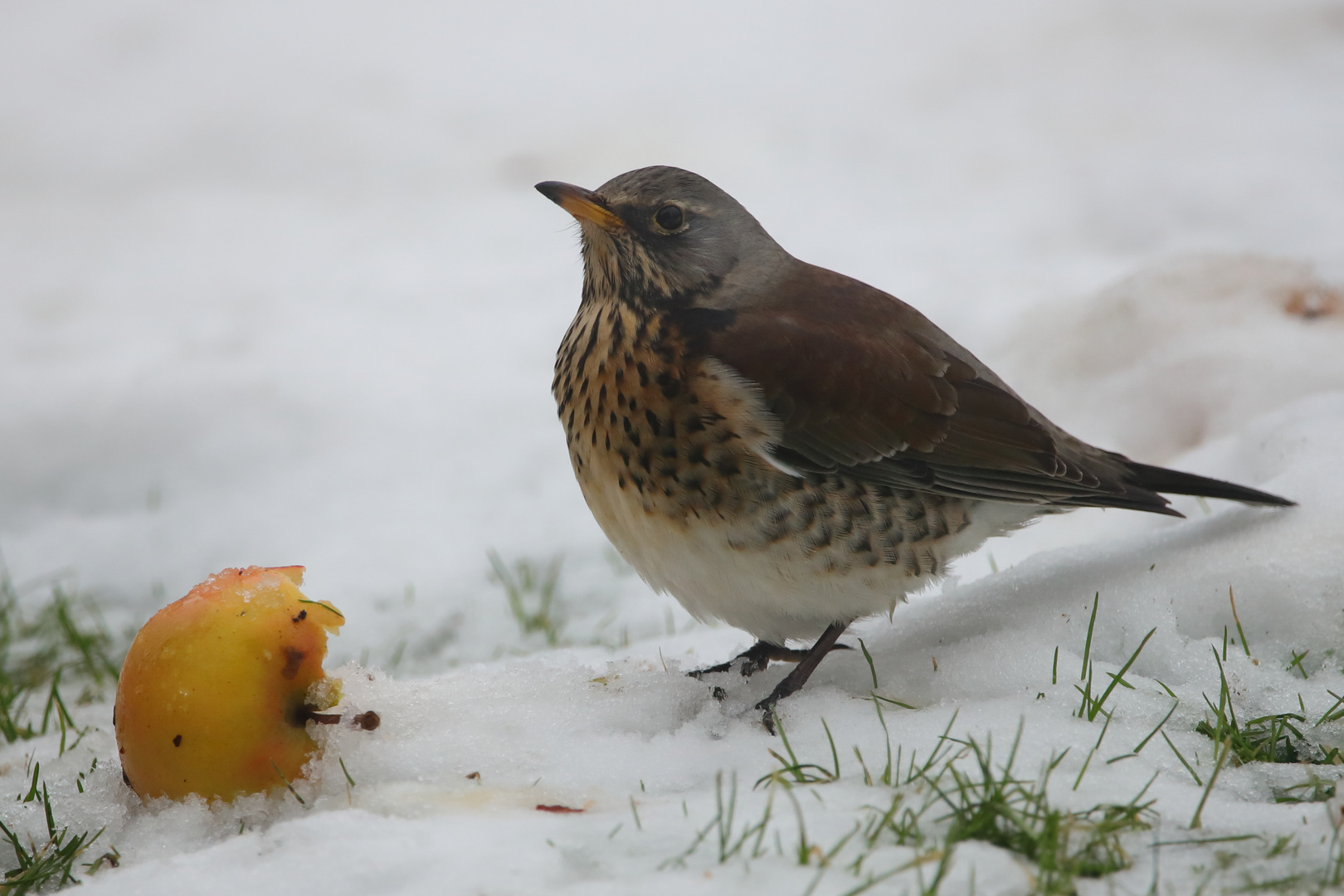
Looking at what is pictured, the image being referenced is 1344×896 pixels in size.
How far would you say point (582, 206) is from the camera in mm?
3250

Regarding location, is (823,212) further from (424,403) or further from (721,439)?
(721,439)

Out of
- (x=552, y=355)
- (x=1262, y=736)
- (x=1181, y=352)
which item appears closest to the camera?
(x=1262, y=736)

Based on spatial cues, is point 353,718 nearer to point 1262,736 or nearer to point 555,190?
point 555,190

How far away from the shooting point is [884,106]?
329 inches

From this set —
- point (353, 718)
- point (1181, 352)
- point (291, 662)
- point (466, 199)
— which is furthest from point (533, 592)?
point (466, 199)

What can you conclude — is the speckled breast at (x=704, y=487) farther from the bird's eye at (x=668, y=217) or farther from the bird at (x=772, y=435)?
the bird's eye at (x=668, y=217)

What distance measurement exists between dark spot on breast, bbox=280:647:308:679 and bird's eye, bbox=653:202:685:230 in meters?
1.56

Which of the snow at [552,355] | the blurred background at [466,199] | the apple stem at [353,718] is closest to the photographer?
the snow at [552,355]

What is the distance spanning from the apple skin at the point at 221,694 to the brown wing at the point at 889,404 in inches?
49.2

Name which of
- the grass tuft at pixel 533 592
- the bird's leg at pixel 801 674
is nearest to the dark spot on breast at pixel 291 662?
the bird's leg at pixel 801 674

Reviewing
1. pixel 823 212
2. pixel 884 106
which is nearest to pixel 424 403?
→ pixel 823 212

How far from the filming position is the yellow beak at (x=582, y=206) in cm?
325

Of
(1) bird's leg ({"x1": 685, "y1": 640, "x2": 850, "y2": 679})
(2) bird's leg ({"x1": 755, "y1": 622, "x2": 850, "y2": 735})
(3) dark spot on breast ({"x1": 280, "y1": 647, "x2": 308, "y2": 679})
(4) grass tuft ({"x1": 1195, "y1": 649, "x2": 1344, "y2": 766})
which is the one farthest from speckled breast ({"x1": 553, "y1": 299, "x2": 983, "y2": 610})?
(3) dark spot on breast ({"x1": 280, "y1": 647, "x2": 308, "y2": 679})

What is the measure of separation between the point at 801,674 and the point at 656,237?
1.30 m
